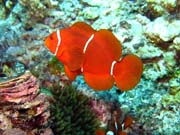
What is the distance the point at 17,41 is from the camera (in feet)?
14.2

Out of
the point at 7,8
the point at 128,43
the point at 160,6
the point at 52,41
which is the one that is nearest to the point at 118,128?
the point at 128,43

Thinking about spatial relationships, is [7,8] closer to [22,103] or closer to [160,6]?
[160,6]

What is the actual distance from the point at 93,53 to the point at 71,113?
46.7 inches

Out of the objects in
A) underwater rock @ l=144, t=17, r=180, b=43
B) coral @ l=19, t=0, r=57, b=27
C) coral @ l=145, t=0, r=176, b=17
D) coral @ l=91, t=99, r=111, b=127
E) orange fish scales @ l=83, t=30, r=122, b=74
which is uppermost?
coral @ l=19, t=0, r=57, b=27

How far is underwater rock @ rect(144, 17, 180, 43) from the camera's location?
3.85m

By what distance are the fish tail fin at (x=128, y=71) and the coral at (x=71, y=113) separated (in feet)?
3.51

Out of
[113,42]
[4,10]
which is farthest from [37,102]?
[4,10]

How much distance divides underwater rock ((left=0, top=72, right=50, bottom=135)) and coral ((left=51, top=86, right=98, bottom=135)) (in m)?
0.52

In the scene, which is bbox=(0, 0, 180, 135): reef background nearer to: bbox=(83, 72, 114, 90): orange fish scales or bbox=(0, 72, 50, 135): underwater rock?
bbox=(0, 72, 50, 135): underwater rock

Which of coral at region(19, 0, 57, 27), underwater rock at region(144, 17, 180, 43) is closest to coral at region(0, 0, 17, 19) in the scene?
coral at region(19, 0, 57, 27)

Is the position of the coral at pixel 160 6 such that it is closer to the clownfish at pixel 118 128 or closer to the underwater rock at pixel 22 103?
the clownfish at pixel 118 128

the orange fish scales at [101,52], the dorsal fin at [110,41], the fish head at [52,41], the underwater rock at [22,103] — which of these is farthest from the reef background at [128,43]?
the dorsal fin at [110,41]

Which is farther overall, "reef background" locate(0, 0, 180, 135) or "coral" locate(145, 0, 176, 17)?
"coral" locate(145, 0, 176, 17)

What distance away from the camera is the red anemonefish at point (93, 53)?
7.53ft
